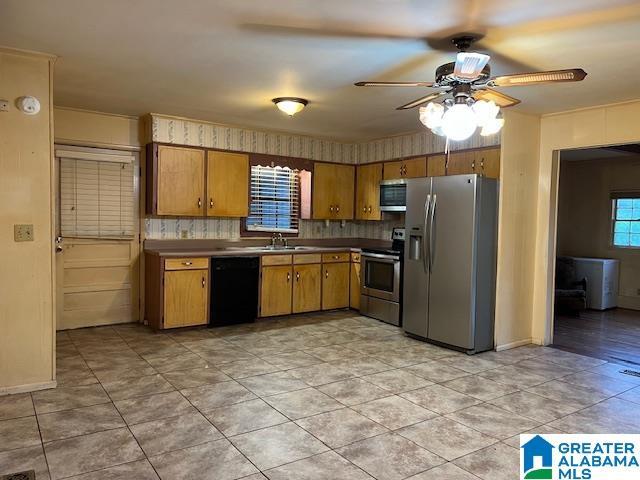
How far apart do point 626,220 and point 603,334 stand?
2.82 meters

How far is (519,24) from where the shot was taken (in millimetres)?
2582

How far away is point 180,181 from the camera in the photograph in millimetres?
5387

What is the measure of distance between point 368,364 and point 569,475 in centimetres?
196

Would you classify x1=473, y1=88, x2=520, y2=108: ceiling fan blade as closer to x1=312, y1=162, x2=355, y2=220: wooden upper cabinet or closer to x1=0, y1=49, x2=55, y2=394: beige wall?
x1=0, y1=49, x2=55, y2=394: beige wall

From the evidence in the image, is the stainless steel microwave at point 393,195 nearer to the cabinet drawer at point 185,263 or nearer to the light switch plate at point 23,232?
the cabinet drawer at point 185,263

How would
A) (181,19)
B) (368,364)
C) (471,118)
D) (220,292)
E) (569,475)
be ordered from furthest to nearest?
(220,292), (368,364), (471,118), (181,19), (569,475)

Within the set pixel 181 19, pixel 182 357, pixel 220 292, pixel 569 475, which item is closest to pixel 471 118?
pixel 181 19

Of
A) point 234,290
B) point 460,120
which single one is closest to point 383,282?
point 234,290

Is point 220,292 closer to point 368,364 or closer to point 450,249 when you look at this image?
point 368,364

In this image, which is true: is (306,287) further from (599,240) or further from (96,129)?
(599,240)

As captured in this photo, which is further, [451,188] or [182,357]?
[451,188]

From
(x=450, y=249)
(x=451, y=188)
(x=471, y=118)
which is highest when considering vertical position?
(x=471, y=118)

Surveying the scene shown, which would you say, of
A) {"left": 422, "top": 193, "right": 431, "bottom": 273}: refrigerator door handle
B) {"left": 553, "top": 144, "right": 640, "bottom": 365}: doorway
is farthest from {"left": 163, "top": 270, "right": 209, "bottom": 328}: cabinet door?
{"left": 553, "top": 144, "right": 640, "bottom": 365}: doorway

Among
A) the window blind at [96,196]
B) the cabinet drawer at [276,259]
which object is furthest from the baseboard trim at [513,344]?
the window blind at [96,196]
